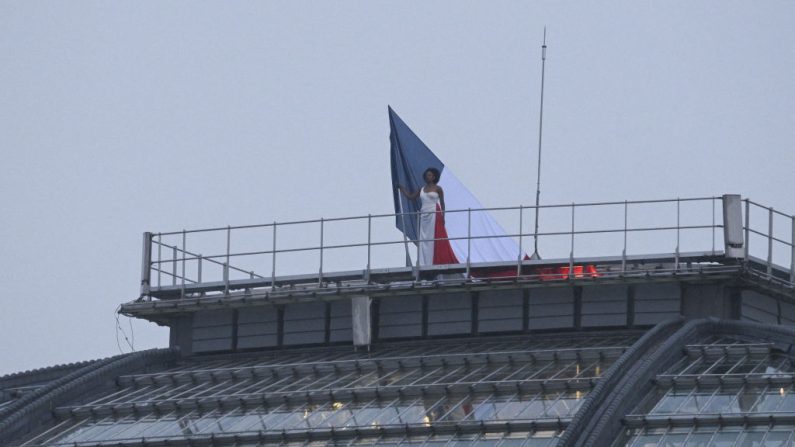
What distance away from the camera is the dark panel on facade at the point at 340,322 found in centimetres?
4469

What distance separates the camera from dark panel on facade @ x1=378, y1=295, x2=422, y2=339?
145 feet

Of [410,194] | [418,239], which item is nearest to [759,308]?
[418,239]

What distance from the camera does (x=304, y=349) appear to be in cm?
4494

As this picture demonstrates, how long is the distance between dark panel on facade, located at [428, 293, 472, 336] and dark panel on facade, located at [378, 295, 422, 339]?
0.32m

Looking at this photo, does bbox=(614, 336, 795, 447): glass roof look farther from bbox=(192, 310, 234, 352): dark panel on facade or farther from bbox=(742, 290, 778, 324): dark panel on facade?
bbox=(192, 310, 234, 352): dark panel on facade

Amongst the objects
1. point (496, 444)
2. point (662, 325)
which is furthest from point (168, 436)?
point (662, 325)

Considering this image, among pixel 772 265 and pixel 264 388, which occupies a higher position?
pixel 772 265

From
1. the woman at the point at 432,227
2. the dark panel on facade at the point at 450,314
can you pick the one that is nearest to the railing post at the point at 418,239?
the woman at the point at 432,227

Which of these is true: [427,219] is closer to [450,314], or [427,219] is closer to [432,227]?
[432,227]

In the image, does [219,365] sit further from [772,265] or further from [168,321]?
[772,265]

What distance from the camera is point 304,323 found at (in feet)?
148

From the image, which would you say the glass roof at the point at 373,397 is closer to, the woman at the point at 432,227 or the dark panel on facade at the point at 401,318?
the dark panel on facade at the point at 401,318

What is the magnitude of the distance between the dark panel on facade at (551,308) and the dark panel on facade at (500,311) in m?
0.30

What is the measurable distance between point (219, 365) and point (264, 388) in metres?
4.47
